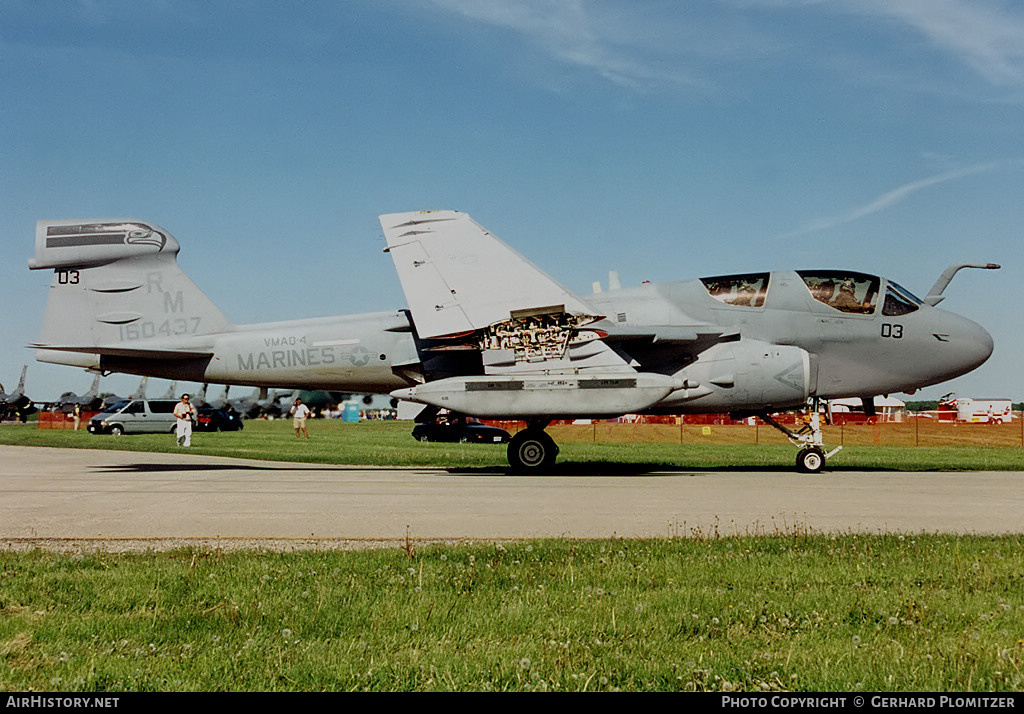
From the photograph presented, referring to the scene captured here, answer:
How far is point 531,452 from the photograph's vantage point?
17.8 meters

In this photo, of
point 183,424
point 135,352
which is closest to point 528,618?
point 135,352

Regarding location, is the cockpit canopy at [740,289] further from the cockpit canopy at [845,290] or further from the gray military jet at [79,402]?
the gray military jet at [79,402]

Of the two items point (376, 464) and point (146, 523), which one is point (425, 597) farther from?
point (376, 464)

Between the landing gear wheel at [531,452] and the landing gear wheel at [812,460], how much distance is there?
5.34 m

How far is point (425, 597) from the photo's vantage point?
5750 mm

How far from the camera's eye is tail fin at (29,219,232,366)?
715 inches

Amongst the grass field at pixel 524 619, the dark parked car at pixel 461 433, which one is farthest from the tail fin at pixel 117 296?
the dark parked car at pixel 461 433

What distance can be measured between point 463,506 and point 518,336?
5.82 meters

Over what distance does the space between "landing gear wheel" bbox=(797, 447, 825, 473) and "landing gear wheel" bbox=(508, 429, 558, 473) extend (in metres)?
5.34

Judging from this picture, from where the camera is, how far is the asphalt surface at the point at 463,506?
9.04m

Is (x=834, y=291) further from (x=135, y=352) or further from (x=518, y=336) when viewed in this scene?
(x=135, y=352)

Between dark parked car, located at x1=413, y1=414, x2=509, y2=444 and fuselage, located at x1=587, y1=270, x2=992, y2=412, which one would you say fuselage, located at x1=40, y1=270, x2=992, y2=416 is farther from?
dark parked car, located at x1=413, y1=414, x2=509, y2=444

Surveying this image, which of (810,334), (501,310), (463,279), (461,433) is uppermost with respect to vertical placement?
(463,279)

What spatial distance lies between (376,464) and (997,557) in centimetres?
1690
